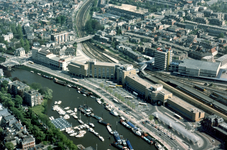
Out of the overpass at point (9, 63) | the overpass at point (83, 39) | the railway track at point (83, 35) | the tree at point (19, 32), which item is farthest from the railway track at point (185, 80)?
the tree at point (19, 32)

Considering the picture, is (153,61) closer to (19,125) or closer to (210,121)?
(210,121)

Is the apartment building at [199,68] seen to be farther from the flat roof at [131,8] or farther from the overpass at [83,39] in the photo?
the flat roof at [131,8]

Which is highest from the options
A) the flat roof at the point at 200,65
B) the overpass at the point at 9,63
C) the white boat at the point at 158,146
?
the flat roof at the point at 200,65

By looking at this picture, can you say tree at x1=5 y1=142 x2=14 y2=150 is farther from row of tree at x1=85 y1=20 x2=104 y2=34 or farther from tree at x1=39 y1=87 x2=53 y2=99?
row of tree at x1=85 y1=20 x2=104 y2=34

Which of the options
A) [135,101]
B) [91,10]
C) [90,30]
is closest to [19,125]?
[135,101]

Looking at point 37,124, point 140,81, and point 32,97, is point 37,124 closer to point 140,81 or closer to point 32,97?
point 32,97

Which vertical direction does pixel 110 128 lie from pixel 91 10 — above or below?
below

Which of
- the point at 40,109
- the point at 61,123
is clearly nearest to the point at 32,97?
the point at 40,109

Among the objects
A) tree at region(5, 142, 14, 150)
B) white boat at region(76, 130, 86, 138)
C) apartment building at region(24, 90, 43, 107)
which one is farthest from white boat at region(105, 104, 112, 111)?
tree at region(5, 142, 14, 150)
